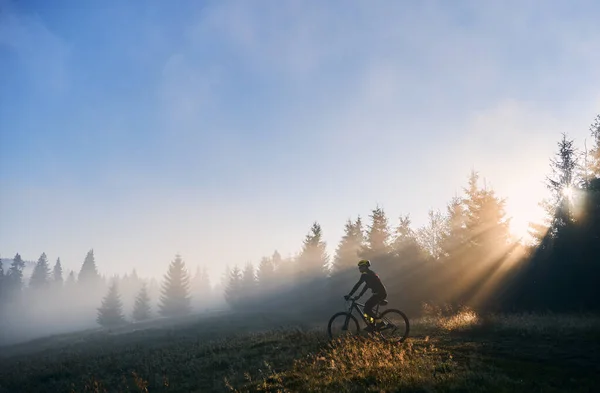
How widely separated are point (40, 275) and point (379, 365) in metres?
118

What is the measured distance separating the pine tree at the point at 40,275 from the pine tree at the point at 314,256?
255ft

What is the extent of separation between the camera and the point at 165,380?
1213cm

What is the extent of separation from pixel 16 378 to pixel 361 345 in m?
18.6

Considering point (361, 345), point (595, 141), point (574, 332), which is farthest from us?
point (595, 141)

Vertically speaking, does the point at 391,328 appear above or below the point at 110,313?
above

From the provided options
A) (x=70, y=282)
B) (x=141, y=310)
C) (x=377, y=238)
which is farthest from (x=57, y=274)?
(x=377, y=238)

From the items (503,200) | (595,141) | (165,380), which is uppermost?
(595,141)

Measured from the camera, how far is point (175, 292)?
3189 inches

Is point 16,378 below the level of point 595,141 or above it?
below

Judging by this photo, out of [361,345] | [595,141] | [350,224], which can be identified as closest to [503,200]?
[595,141]

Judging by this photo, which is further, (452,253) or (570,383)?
(452,253)

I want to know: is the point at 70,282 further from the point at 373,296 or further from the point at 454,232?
the point at 373,296

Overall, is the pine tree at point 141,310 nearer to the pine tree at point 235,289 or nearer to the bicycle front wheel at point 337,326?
the pine tree at point 235,289

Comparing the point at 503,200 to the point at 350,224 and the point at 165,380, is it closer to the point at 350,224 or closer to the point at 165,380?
the point at 350,224
